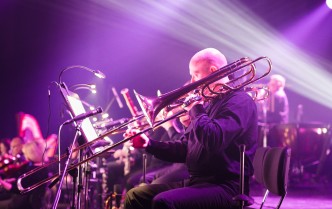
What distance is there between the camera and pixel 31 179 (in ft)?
19.6

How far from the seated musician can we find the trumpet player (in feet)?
9.61

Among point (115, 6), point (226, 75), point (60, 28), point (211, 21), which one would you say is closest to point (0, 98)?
point (60, 28)

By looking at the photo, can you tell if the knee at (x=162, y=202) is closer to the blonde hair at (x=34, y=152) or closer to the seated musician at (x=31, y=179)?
Result: the seated musician at (x=31, y=179)

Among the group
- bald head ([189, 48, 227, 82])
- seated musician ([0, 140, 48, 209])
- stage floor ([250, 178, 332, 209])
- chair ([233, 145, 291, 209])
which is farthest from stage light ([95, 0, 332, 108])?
chair ([233, 145, 291, 209])

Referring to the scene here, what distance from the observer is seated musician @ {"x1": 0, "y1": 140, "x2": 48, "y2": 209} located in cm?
621

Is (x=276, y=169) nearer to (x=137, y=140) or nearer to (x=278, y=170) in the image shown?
(x=278, y=170)

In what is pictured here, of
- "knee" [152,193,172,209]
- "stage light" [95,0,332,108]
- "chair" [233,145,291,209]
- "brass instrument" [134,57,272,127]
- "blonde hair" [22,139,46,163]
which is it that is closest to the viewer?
"knee" [152,193,172,209]

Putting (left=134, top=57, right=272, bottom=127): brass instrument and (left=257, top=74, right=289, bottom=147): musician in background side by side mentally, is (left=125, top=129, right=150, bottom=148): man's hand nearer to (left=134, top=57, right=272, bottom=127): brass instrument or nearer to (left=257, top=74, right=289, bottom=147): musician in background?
(left=134, top=57, right=272, bottom=127): brass instrument

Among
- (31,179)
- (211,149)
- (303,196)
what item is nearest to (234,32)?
(303,196)

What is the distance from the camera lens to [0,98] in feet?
36.6

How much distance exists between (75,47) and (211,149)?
8.99m

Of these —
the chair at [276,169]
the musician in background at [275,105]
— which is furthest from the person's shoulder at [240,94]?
the musician in background at [275,105]

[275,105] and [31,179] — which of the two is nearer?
[31,179]

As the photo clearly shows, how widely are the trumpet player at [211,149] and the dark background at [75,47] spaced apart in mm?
7272
